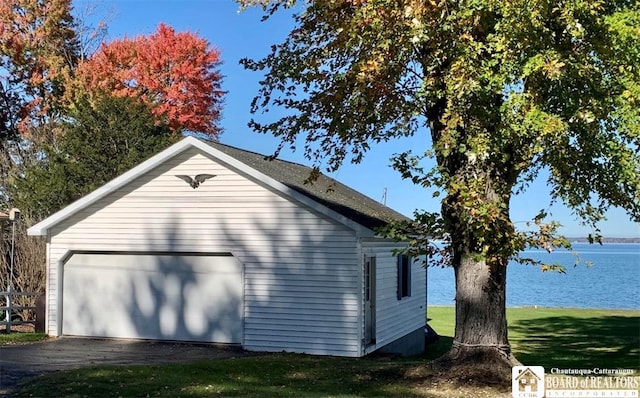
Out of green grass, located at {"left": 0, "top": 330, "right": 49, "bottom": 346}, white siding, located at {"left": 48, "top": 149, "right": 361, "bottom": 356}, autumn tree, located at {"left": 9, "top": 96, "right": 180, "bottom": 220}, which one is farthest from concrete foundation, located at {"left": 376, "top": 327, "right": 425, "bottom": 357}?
autumn tree, located at {"left": 9, "top": 96, "right": 180, "bottom": 220}

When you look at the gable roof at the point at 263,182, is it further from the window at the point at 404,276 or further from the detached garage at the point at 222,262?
the window at the point at 404,276

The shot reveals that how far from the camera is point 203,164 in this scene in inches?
612

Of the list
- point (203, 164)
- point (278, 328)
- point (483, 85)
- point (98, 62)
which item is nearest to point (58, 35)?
point (98, 62)

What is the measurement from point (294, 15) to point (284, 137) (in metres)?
2.14

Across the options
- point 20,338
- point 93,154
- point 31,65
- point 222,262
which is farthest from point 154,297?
point 31,65

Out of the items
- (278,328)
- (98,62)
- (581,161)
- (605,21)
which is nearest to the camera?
(605,21)

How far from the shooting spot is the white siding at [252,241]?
14.2m

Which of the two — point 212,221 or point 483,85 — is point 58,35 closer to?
point 212,221

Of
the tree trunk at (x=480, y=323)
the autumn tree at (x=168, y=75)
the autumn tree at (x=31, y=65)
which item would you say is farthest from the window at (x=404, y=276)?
the autumn tree at (x=31, y=65)

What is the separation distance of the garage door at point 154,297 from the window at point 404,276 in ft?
14.3

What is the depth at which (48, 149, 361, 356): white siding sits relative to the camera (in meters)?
14.2

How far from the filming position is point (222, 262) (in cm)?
1545

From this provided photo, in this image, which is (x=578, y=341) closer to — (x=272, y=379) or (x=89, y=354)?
(x=272, y=379)

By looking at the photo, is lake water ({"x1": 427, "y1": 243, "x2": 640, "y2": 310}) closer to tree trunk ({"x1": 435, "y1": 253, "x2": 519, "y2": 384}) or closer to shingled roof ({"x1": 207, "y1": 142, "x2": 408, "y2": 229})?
shingled roof ({"x1": 207, "y1": 142, "x2": 408, "y2": 229})
